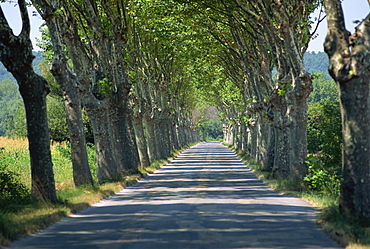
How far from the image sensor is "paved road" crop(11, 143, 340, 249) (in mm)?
9352

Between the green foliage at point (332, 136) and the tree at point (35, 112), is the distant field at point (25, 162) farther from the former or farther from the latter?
the green foliage at point (332, 136)

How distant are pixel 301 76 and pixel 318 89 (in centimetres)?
13342

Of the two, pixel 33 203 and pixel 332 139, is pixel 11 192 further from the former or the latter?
pixel 332 139

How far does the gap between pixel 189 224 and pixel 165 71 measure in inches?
1445

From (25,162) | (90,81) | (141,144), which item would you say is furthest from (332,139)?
(25,162)

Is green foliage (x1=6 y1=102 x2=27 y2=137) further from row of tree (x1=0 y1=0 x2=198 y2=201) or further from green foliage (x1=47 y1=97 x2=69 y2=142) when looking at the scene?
row of tree (x1=0 y1=0 x2=198 y2=201)

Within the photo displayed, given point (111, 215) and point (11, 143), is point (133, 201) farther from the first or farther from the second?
point (11, 143)

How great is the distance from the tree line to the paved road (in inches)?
66.9

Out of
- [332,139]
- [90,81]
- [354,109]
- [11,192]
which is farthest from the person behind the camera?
[332,139]

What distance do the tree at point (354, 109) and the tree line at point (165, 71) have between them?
0.02 m

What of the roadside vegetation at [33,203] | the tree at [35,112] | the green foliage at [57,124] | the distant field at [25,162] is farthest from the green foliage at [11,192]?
the green foliage at [57,124]

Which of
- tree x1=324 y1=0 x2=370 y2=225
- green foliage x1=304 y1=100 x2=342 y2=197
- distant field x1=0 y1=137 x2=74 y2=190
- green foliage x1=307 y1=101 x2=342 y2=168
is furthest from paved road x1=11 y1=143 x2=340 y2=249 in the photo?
green foliage x1=307 y1=101 x2=342 y2=168

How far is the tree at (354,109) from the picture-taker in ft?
35.6

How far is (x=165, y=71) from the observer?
47.5 metres
